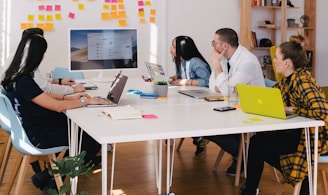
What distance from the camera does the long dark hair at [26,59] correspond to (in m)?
2.95

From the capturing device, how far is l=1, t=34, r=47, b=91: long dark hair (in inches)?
116

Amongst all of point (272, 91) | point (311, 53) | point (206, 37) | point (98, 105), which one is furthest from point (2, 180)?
point (311, 53)

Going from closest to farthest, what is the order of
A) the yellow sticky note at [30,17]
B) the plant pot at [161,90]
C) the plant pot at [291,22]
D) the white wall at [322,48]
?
the plant pot at [161,90] → the yellow sticky note at [30,17] → the plant pot at [291,22] → the white wall at [322,48]

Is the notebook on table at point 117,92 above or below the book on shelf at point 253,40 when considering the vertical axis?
below

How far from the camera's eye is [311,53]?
22.9ft

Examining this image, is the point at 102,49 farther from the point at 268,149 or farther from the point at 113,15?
the point at 268,149

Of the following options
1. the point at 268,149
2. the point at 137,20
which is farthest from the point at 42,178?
the point at 137,20

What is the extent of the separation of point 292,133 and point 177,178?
1.22 meters

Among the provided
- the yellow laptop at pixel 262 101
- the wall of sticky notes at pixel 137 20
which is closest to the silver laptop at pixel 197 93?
the yellow laptop at pixel 262 101

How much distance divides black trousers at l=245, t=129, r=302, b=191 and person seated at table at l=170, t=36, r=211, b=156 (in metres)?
1.39

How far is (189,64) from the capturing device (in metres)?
4.43

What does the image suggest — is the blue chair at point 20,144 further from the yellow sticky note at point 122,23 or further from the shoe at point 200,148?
the yellow sticky note at point 122,23

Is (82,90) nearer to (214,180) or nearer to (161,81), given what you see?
(161,81)

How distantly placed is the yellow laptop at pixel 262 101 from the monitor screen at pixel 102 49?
207cm
